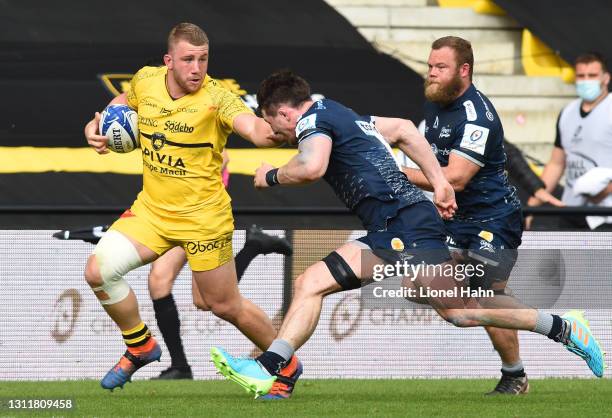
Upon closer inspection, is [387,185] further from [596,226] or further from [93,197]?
[93,197]

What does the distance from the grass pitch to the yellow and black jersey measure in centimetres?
119

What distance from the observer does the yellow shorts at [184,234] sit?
810cm

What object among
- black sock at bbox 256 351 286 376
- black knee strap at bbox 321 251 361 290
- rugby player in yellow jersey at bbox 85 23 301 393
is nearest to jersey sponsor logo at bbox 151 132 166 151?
rugby player in yellow jersey at bbox 85 23 301 393

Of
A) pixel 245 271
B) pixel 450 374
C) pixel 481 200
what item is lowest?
pixel 450 374

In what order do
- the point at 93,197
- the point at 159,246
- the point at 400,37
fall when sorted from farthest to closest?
the point at 400,37 < the point at 93,197 < the point at 159,246

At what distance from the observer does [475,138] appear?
26.1 feet

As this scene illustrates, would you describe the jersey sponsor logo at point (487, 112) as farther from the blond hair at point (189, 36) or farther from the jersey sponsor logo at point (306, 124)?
the blond hair at point (189, 36)

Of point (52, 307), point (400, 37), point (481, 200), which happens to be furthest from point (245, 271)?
point (400, 37)

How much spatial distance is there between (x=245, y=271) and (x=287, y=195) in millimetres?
2811

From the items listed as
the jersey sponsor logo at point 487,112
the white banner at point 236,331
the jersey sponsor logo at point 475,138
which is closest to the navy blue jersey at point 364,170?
the jersey sponsor logo at point 475,138

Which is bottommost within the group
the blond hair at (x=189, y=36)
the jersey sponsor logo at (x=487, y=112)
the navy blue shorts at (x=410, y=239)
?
the navy blue shorts at (x=410, y=239)

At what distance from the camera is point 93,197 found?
473 inches

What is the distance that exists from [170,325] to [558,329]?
2.93 metres

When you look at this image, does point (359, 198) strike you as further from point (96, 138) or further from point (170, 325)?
point (170, 325)
